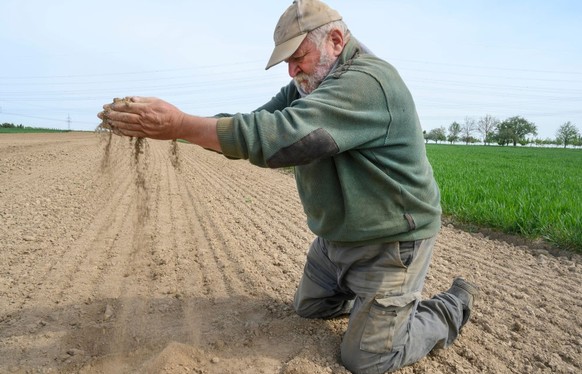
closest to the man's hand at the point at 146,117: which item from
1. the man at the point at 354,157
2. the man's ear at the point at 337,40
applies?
the man at the point at 354,157

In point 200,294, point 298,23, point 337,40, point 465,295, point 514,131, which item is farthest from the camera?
point 514,131

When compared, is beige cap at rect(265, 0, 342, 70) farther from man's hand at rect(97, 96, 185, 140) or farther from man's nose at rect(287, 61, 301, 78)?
man's hand at rect(97, 96, 185, 140)

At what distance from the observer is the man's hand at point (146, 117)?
83.0 inches

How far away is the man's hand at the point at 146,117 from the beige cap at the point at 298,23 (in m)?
0.63

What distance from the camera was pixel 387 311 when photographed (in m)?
2.57

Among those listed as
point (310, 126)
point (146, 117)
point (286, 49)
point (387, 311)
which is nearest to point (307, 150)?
point (310, 126)

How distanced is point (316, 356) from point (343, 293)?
57cm

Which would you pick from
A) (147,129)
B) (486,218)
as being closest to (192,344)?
(147,129)

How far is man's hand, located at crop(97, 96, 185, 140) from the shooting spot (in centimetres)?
211

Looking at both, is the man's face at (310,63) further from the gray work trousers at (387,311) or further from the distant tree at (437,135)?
the distant tree at (437,135)

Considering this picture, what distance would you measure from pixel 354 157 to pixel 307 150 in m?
0.38

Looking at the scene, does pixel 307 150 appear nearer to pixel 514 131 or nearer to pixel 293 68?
pixel 293 68

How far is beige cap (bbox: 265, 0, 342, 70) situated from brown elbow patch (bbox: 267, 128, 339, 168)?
51 centimetres

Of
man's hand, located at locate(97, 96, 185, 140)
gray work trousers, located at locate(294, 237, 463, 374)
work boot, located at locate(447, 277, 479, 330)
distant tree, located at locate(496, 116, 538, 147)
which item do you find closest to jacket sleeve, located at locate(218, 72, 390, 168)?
man's hand, located at locate(97, 96, 185, 140)
